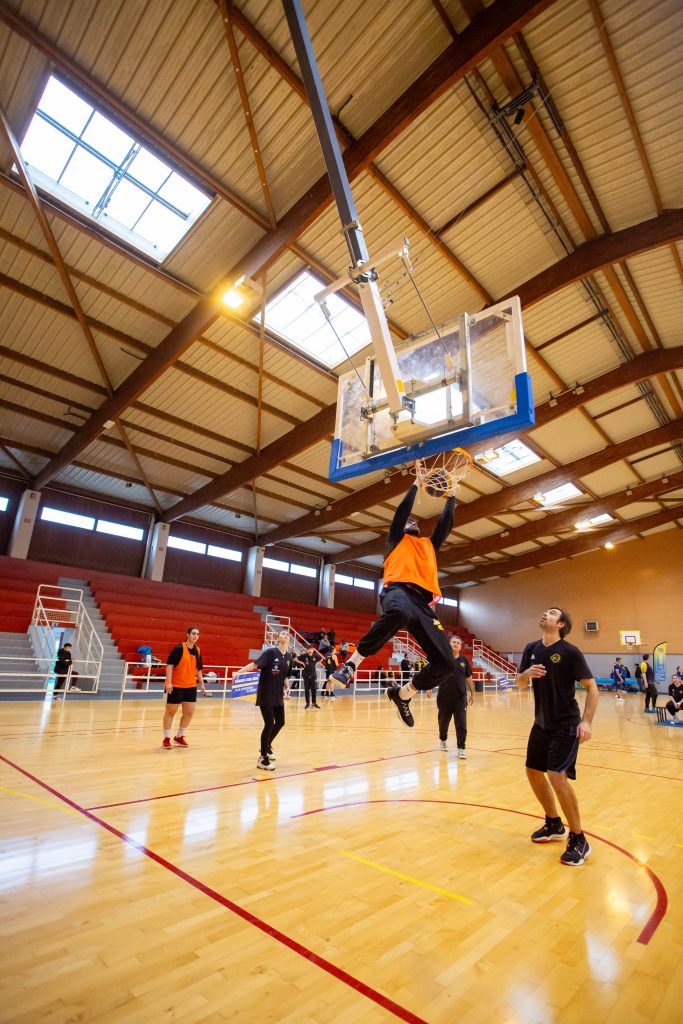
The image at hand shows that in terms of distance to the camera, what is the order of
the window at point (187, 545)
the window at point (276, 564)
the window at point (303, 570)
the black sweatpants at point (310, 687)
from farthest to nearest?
the window at point (303, 570)
the window at point (276, 564)
the window at point (187, 545)
the black sweatpants at point (310, 687)

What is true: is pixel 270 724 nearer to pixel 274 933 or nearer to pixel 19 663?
pixel 274 933

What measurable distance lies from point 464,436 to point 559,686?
10.6 feet

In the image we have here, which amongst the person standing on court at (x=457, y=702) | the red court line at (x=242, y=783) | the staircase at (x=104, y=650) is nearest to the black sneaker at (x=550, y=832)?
the red court line at (x=242, y=783)

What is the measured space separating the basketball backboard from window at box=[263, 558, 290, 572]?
61.6 feet

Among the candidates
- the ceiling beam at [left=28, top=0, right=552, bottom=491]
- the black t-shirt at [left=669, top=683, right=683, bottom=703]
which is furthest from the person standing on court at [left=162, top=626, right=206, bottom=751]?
the black t-shirt at [left=669, top=683, right=683, bottom=703]

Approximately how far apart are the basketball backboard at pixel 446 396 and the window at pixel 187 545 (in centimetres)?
1652

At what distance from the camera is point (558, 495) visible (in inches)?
885

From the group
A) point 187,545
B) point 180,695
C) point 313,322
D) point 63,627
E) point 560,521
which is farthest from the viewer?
point 560,521

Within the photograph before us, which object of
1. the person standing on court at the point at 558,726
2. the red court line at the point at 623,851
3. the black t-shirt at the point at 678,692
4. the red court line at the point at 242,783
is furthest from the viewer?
the black t-shirt at the point at 678,692

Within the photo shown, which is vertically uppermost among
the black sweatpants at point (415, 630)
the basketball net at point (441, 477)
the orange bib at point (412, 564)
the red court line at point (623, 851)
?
the basketball net at point (441, 477)

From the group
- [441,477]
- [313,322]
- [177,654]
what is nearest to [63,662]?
[177,654]

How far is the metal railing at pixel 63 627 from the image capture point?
527 inches

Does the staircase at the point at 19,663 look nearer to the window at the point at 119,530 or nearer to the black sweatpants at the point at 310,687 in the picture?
the black sweatpants at the point at 310,687

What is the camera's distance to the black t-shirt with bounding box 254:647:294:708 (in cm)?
660
